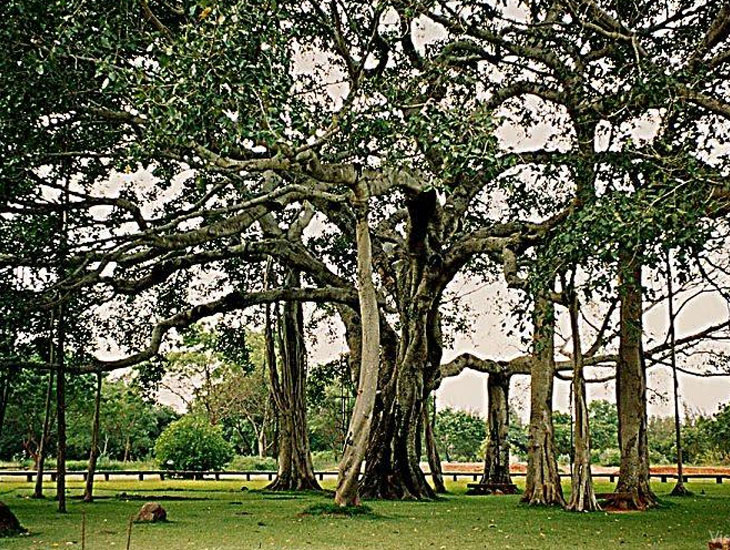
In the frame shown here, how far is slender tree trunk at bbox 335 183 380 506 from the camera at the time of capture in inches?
400

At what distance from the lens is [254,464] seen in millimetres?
32562

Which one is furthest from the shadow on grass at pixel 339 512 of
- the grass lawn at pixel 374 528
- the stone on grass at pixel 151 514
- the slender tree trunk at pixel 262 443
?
the slender tree trunk at pixel 262 443

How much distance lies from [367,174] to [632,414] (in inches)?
242

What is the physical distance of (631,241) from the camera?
7.36 metres

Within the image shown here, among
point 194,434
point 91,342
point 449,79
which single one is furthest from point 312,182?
point 194,434

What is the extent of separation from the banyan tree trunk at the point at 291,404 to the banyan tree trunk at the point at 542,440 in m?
5.92

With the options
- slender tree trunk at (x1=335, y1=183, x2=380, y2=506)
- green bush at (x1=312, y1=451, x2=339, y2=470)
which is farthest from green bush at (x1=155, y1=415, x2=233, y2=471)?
slender tree trunk at (x1=335, y1=183, x2=380, y2=506)

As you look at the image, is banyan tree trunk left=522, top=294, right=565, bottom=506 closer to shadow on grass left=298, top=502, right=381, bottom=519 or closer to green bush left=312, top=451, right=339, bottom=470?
shadow on grass left=298, top=502, right=381, bottom=519

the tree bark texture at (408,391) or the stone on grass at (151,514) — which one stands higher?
the tree bark texture at (408,391)

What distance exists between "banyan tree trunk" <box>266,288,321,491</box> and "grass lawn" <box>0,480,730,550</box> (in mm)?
4821

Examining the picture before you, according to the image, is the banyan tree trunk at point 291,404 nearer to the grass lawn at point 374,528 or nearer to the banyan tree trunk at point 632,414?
the grass lawn at point 374,528

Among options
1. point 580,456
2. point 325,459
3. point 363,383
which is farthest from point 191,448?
point 363,383

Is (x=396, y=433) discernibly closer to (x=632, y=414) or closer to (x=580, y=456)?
(x=580, y=456)

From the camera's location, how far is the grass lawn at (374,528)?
7500 millimetres
